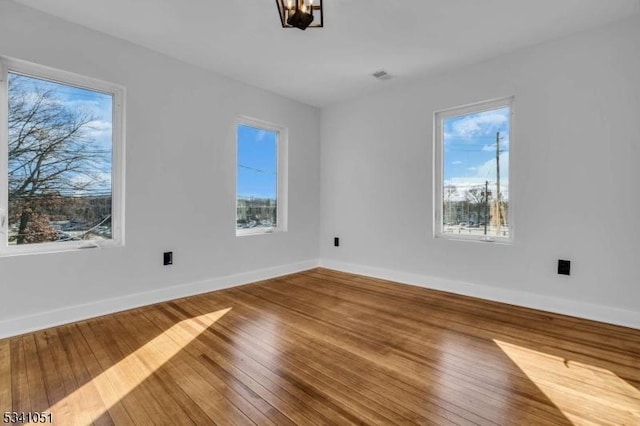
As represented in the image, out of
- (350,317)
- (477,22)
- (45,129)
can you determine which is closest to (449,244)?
(350,317)

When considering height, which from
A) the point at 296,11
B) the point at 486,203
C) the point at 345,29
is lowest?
the point at 486,203

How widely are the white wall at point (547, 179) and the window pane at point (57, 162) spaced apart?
3.07 m

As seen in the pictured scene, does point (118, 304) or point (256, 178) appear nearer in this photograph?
point (118, 304)

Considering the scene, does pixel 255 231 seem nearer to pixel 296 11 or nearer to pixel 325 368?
pixel 325 368

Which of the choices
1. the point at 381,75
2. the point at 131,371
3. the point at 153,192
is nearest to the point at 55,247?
the point at 153,192

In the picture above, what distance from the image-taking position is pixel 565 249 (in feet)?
8.88

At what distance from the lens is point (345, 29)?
2580mm

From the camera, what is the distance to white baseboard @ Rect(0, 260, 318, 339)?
2236 mm

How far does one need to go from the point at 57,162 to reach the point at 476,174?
3934 mm

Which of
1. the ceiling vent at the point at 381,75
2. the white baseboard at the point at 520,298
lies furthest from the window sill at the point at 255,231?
the ceiling vent at the point at 381,75

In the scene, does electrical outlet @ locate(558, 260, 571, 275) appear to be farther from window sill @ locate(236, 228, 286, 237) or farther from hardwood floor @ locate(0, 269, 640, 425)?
window sill @ locate(236, 228, 286, 237)

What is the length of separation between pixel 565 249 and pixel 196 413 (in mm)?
3119

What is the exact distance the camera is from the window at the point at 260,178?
12.5 feet

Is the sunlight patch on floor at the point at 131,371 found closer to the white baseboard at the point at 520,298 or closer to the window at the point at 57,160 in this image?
the window at the point at 57,160
